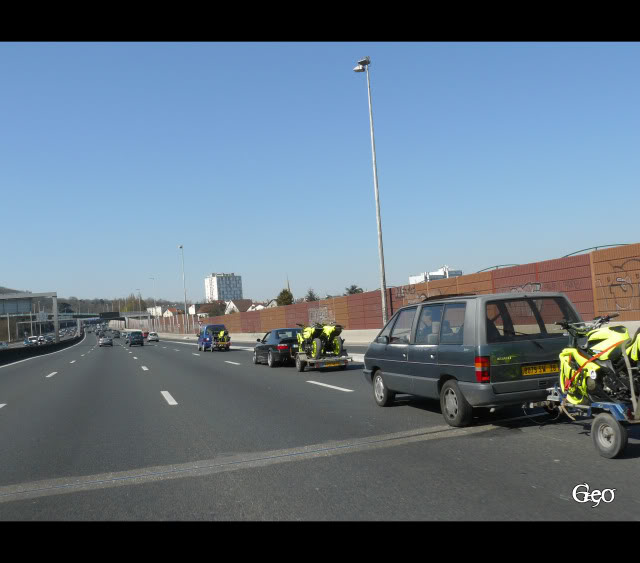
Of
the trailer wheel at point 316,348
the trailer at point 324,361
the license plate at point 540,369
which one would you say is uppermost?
the license plate at point 540,369

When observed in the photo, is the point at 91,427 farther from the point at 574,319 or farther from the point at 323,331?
the point at 323,331

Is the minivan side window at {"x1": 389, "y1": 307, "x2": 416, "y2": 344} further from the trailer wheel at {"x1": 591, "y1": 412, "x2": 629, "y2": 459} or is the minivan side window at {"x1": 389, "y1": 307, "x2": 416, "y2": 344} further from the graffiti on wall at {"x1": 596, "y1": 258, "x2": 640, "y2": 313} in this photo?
the graffiti on wall at {"x1": 596, "y1": 258, "x2": 640, "y2": 313}

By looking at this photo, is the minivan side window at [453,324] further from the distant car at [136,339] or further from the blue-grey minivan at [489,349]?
the distant car at [136,339]

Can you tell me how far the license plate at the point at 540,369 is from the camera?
7609 mm

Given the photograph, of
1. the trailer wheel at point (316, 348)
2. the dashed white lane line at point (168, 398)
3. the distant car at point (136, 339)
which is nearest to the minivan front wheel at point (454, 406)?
the dashed white lane line at point (168, 398)

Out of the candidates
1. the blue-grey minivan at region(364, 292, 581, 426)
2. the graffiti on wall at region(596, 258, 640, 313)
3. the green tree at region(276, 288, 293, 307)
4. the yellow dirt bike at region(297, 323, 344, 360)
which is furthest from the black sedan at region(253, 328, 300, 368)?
the green tree at region(276, 288, 293, 307)

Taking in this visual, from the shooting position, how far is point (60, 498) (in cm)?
567

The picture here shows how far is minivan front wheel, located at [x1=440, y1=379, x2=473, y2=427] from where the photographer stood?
26.1 feet

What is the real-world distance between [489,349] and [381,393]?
3.19 m

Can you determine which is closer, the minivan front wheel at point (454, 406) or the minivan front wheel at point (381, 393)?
the minivan front wheel at point (454, 406)

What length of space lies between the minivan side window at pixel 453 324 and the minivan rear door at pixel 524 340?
44 cm

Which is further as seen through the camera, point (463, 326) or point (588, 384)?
point (463, 326)
